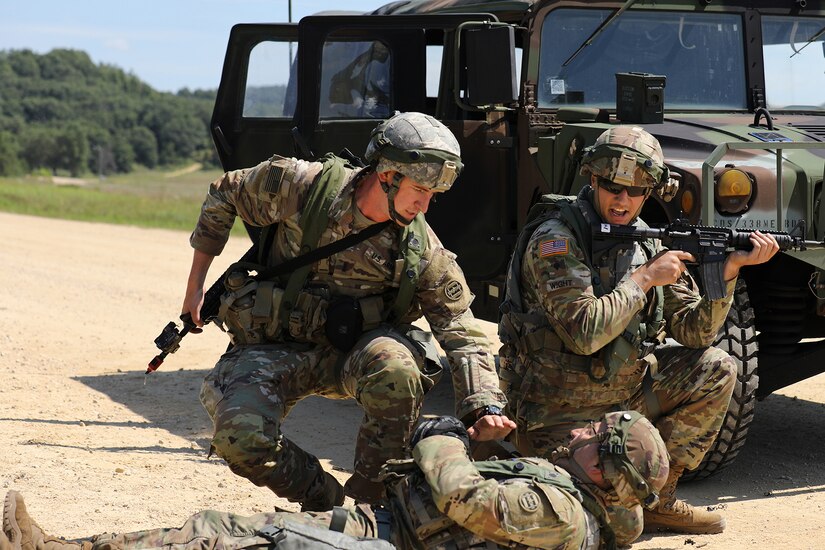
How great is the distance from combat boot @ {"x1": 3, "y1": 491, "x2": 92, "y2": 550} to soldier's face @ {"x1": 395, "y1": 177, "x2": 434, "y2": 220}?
4.97 feet

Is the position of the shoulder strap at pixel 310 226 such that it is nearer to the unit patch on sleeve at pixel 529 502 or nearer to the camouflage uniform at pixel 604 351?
the camouflage uniform at pixel 604 351

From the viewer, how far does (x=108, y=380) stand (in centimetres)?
734

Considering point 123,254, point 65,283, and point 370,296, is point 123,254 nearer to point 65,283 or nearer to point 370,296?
point 65,283

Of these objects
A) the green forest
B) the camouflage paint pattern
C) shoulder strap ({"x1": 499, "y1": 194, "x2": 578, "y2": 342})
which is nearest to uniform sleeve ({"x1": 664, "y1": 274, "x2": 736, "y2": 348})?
the camouflage paint pattern

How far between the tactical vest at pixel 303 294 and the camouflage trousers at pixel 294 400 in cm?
8

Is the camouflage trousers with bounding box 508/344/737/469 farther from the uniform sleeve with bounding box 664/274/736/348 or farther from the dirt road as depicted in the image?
the dirt road

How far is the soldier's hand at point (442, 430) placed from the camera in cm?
368

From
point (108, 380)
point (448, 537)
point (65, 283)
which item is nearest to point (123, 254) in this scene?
point (65, 283)

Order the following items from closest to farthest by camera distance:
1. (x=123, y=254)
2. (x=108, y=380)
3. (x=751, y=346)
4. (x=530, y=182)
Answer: (x=751, y=346)
(x=530, y=182)
(x=108, y=380)
(x=123, y=254)

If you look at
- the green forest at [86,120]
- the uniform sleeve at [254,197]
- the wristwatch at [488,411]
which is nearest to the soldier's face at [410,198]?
the uniform sleeve at [254,197]

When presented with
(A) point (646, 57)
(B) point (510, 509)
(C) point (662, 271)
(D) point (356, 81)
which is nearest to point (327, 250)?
(C) point (662, 271)

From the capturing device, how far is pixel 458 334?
14.3 feet

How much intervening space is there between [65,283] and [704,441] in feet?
26.6

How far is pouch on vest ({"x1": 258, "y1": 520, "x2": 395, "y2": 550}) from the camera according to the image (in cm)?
337
